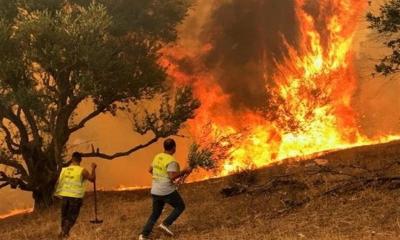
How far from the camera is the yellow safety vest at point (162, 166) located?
1177 cm

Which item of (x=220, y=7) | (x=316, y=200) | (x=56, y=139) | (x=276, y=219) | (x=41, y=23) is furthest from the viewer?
(x=220, y=7)

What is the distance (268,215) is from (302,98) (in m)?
17.0

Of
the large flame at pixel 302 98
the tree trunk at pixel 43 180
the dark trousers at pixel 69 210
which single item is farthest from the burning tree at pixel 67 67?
the dark trousers at pixel 69 210

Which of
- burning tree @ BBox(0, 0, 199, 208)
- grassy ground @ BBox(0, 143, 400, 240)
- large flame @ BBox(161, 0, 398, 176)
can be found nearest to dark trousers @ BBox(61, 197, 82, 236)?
grassy ground @ BBox(0, 143, 400, 240)

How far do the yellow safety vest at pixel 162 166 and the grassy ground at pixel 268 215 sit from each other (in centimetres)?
160

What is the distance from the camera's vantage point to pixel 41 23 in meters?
20.2

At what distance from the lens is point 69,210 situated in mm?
13352

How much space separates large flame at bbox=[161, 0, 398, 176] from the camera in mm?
30281

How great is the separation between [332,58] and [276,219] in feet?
65.5

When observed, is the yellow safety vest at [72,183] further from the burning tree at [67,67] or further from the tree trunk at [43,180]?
the tree trunk at [43,180]

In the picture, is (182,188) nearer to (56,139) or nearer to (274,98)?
(56,139)

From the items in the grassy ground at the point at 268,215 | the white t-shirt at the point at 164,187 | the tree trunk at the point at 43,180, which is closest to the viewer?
the grassy ground at the point at 268,215

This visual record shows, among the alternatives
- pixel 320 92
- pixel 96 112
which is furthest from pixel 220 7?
pixel 96 112

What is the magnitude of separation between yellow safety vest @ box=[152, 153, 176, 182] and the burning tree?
9620mm
